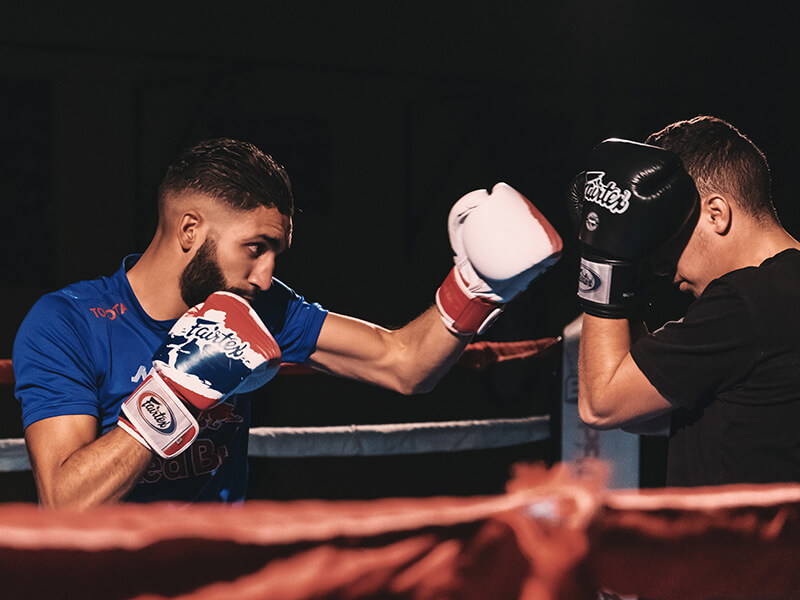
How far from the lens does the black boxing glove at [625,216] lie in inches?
55.4

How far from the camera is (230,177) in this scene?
175cm

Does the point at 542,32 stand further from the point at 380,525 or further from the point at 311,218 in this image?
the point at 380,525

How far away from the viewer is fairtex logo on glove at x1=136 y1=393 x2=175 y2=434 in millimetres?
1387

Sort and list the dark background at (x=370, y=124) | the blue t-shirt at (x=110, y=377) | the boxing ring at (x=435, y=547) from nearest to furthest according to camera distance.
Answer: the boxing ring at (x=435, y=547) → the blue t-shirt at (x=110, y=377) → the dark background at (x=370, y=124)

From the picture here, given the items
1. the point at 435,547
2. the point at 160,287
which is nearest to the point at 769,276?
the point at 435,547

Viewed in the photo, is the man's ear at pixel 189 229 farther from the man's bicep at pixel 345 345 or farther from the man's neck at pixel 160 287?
the man's bicep at pixel 345 345

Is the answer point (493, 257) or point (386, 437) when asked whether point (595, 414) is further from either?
point (386, 437)

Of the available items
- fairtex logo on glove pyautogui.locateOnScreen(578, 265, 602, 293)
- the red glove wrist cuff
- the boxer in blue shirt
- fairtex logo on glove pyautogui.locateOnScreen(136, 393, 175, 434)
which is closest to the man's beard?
the boxer in blue shirt

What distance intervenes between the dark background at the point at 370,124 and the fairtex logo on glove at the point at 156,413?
11.2 ft

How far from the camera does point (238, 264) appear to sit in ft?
5.68

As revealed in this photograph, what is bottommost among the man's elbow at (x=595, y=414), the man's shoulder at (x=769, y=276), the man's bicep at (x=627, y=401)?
the man's elbow at (x=595, y=414)

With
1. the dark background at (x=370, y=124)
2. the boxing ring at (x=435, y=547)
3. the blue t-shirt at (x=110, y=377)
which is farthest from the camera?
the dark background at (x=370, y=124)

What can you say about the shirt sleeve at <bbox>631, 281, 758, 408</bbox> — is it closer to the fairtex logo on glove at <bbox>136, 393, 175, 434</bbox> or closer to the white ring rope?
the fairtex logo on glove at <bbox>136, 393, 175, 434</bbox>

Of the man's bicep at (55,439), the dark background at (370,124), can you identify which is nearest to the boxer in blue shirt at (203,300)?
the man's bicep at (55,439)
